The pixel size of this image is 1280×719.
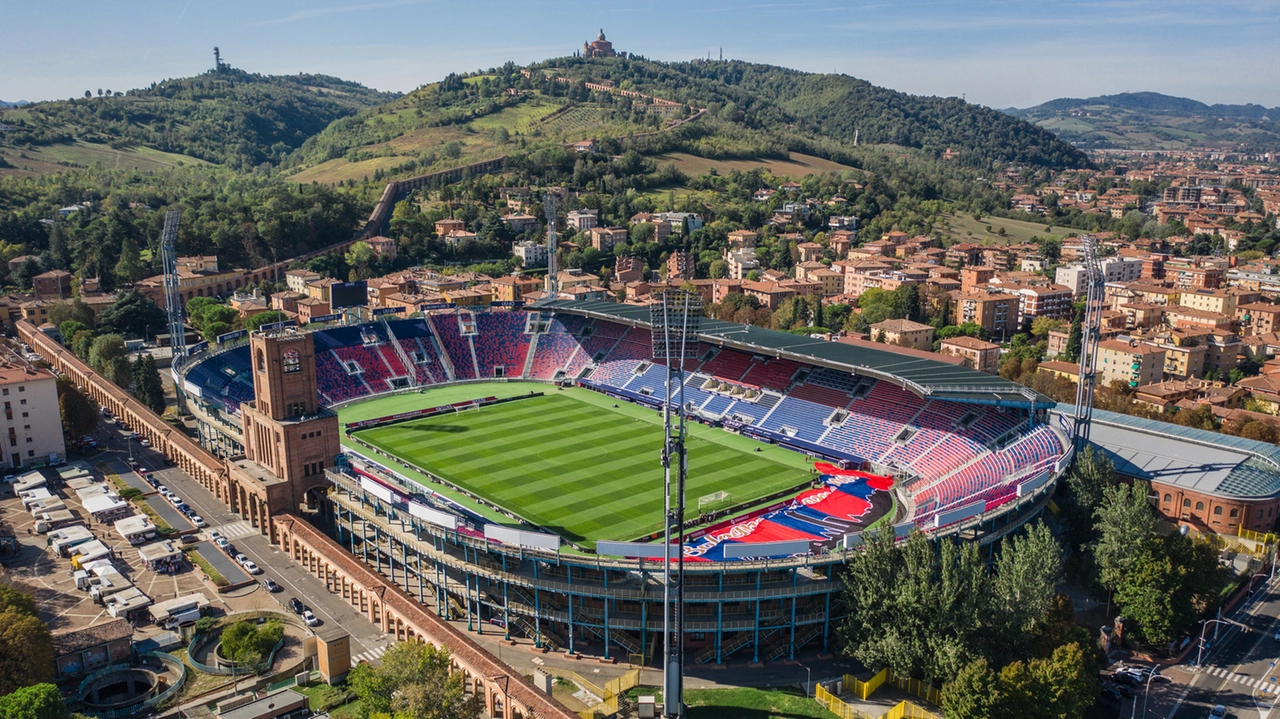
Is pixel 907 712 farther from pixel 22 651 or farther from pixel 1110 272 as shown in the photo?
pixel 1110 272

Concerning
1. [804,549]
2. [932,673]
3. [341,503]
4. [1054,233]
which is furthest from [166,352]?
[1054,233]

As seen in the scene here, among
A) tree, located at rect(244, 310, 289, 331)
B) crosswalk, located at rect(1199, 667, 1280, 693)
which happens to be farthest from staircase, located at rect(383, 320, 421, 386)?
crosswalk, located at rect(1199, 667, 1280, 693)

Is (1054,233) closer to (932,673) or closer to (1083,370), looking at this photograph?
(1083,370)

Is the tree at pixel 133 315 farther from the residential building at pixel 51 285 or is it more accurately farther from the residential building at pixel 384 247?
the residential building at pixel 384 247

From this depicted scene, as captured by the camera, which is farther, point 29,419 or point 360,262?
point 360,262

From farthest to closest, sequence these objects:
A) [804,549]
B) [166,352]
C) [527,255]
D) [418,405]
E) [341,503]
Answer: [527,255], [166,352], [418,405], [341,503], [804,549]

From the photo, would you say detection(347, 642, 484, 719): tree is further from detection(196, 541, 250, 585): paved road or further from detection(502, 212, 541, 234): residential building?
detection(502, 212, 541, 234): residential building

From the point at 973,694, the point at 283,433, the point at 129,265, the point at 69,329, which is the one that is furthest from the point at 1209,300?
the point at 129,265
